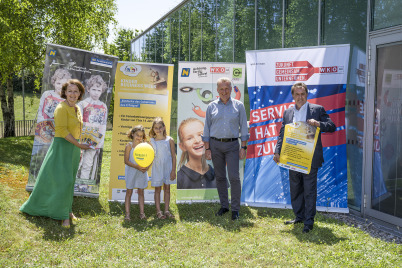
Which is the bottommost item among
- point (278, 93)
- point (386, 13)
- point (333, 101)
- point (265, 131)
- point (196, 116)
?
point (265, 131)

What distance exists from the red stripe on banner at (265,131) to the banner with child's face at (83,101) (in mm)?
2266

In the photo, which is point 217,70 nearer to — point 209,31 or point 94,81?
point 94,81

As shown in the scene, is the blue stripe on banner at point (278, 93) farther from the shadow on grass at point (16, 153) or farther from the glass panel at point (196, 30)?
the glass panel at point (196, 30)

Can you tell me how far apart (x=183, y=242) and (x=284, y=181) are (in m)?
2.02

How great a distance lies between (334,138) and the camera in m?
5.20

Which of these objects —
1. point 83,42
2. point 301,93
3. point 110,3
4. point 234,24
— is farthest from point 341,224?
point 110,3

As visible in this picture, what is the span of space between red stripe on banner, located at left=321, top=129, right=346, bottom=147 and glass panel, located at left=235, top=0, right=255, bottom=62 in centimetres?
325

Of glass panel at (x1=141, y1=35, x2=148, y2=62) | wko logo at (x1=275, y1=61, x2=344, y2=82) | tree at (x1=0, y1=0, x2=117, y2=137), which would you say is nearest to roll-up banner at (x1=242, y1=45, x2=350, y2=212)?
wko logo at (x1=275, y1=61, x2=344, y2=82)

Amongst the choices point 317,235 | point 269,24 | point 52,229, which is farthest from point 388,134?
point 52,229

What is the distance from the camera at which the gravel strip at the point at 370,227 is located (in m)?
4.42

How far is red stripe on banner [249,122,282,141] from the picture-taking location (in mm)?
5484

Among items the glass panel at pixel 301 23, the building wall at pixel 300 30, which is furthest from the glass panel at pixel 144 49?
the glass panel at pixel 301 23

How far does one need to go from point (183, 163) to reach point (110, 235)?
1.82 meters

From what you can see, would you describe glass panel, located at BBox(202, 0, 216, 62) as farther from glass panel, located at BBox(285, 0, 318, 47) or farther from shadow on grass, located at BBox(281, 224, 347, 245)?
shadow on grass, located at BBox(281, 224, 347, 245)
